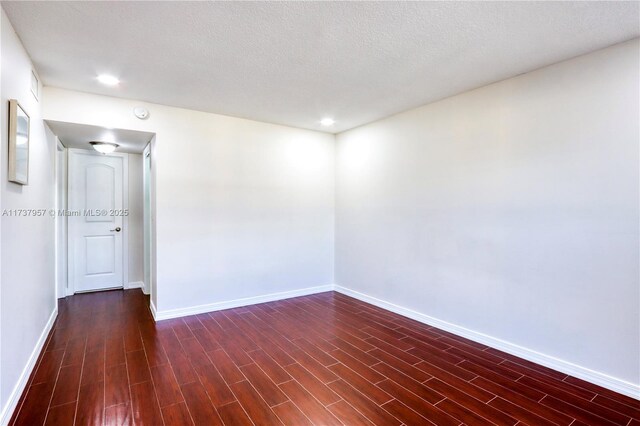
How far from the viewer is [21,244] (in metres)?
2.21

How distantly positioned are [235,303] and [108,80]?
2.81 metres

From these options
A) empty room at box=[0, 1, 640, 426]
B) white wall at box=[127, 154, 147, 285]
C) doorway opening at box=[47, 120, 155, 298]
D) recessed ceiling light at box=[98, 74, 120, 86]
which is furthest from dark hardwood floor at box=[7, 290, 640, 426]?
recessed ceiling light at box=[98, 74, 120, 86]

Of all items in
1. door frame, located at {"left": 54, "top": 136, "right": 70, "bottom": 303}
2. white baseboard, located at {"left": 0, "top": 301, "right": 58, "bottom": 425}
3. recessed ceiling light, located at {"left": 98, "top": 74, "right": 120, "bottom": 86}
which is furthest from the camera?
door frame, located at {"left": 54, "top": 136, "right": 70, "bottom": 303}

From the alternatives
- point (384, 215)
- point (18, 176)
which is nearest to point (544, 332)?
point (384, 215)

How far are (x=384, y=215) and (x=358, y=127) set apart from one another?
1.37 m

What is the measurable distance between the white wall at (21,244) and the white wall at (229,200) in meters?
0.69

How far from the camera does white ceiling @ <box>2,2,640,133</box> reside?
6.28 ft

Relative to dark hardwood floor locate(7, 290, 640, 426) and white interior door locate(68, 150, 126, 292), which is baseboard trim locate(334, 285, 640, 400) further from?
white interior door locate(68, 150, 126, 292)

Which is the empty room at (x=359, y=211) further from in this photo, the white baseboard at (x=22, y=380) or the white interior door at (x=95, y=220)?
the white interior door at (x=95, y=220)

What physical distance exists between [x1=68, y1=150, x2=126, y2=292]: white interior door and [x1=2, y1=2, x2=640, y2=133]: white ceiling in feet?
6.80

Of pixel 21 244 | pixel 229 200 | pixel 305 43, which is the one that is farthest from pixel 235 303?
pixel 305 43

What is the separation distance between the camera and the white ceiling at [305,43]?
1915mm

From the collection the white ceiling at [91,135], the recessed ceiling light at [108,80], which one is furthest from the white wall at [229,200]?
the recessed ceiling light at [108,80]

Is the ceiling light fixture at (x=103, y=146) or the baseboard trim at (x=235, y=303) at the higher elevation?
the ceiling light fixture at (x=103, y=146)
